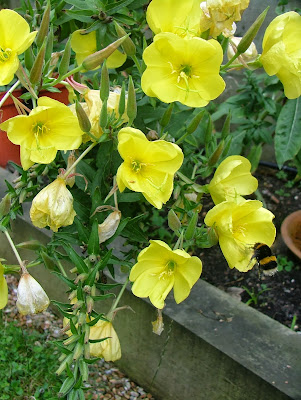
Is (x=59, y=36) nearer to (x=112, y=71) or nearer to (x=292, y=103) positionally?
(x=112, y=71)

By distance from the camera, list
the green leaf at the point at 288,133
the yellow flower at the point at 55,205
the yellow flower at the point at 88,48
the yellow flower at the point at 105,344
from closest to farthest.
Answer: the yellow flower at the point at 55,205, the yellow flower at the point at 105,344, the yellow flower at the point at 88,48, the green leaf at the point at 288,133

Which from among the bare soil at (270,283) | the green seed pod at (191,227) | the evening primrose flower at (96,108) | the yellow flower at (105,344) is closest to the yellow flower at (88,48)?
the evening primrose flower at (96,108)

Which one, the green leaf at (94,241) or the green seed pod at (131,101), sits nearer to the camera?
the green seed pod at (131,101)

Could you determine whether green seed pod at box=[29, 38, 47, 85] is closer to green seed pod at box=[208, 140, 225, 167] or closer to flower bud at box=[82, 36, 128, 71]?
flower bud at box=[82, 36, 128, 71]

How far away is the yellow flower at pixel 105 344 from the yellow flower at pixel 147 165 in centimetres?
36

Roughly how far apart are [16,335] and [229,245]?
1234 mm

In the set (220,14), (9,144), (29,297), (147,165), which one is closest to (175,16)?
(220,14)

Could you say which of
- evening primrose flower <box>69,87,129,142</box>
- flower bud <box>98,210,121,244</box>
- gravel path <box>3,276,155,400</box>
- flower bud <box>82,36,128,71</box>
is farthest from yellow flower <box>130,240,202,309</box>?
gravel path <box>3,276,155,400</box>

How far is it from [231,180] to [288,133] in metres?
0.92

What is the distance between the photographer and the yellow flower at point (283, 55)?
3.10ft

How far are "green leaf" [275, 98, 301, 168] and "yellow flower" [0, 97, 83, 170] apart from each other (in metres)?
1.06

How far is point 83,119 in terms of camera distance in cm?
90

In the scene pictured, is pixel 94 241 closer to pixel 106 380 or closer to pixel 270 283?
pixel 106 380

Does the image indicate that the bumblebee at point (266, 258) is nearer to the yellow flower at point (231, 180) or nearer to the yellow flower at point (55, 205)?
the yellow flower at point (231, 180)
